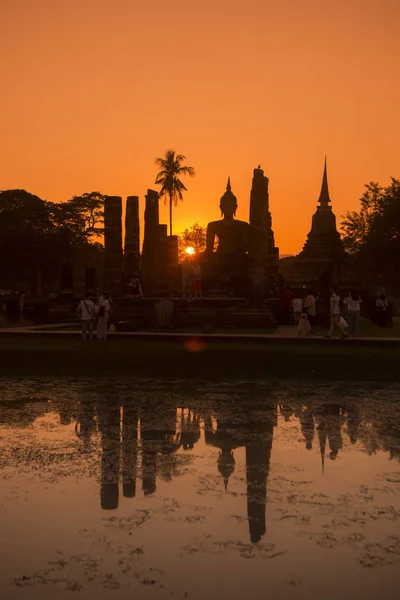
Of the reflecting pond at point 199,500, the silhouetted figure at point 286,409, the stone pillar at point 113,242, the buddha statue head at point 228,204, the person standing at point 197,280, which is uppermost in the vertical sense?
the buddha statue head at point 228,204

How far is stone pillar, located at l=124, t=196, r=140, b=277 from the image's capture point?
1224 inches

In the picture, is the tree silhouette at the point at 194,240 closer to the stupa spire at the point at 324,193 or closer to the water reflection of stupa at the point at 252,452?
the stupa spire at the point at 324,193

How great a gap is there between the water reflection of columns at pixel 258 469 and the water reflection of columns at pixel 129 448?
1080mm

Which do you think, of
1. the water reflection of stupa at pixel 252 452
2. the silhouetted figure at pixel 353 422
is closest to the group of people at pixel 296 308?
the silhouetted figure at pixel 353 422

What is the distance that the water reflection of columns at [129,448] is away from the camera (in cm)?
663

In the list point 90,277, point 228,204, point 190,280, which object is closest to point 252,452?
point 190,280

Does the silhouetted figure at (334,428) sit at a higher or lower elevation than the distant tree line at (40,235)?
lower

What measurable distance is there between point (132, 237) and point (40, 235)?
24.5 meters

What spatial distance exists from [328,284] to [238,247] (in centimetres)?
1251

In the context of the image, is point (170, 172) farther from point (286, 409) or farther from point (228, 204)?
point (286, 409)

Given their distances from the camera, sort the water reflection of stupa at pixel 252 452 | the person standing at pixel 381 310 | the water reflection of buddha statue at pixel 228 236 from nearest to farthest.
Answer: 1. the water reflection of stupa at pixel 252 452
2. the person standing at pixel 381 310
3. the water reflection of buddha statue at pixel 228 236

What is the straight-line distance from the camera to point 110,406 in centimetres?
1073

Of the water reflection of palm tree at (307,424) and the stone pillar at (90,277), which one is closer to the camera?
the water reflection of palm tree at (307,424)

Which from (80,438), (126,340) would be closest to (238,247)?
(126,340)
